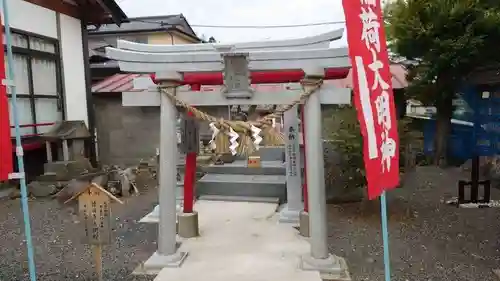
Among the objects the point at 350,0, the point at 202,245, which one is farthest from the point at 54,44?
the point at 350,0

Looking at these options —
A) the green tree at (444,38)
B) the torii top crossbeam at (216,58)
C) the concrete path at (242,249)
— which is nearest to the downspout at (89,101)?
the concrete path at (242,249)

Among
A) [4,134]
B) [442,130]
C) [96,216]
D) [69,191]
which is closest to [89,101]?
[69,191]

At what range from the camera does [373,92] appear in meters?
3.46

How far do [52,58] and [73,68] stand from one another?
74 centimetres

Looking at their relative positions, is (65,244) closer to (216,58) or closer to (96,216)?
(96,216)

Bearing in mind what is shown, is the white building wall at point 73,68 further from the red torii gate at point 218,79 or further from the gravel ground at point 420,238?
the gravel ground at point 420,238

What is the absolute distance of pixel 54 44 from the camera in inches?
409

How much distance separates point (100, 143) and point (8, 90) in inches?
362

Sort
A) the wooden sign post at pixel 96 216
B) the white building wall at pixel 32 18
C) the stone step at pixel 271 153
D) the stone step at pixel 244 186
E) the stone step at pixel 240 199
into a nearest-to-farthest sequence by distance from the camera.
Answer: the wooden sign post at pixel 96 216 < the stone step at pixel 240 199 < the stone step at pixel 244 186 < the white building wall at pixel 32 18 < the stone step at pixel 271 153

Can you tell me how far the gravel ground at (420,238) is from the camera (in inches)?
197

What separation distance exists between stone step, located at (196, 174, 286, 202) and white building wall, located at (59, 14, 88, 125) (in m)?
4.43

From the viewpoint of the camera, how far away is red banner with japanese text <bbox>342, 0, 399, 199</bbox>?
336 centimetres

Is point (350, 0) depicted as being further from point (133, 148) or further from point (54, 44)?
point (133, 148)

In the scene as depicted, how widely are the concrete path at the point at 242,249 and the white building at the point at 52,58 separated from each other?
17.3ft
